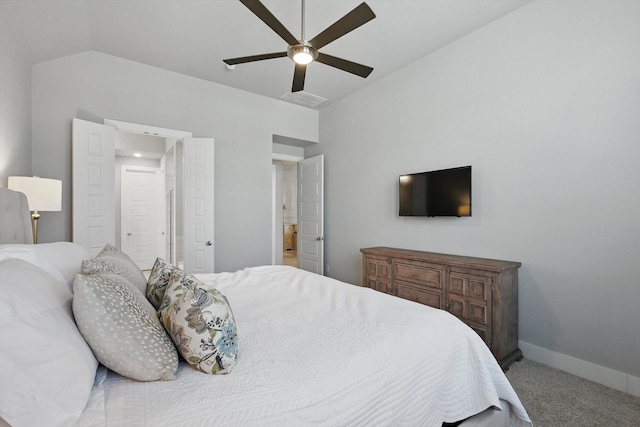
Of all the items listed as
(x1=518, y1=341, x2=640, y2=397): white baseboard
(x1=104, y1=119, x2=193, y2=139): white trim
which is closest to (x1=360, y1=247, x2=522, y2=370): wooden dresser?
(x1=518, y1=341, x2=640, y2=397): white baseboard

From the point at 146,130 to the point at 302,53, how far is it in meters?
2.45

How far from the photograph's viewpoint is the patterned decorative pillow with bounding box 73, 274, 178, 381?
2.87ft

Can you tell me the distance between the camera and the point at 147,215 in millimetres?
6355

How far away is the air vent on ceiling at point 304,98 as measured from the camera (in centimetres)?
415

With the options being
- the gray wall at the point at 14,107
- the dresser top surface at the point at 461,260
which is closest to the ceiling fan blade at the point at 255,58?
the gray wall at the point at 14,107

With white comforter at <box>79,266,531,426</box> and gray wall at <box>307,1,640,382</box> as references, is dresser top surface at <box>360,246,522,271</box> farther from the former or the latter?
white comforter at <box>79,266,531,426</box>

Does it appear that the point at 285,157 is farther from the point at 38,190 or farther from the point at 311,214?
the point at 38,190

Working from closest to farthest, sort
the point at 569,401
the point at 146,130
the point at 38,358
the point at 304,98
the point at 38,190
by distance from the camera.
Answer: the point at 38,358 → the point at 569,401 → the point at 38,190 → the point at 146,130 → the point at 304,98

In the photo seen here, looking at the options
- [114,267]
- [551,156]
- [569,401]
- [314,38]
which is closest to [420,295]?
[569,401]

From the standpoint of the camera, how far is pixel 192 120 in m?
3.89

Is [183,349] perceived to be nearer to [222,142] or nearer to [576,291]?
[576,291]

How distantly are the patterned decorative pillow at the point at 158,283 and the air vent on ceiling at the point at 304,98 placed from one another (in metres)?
3.24

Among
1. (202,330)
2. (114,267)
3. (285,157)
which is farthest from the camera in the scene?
(285,157)

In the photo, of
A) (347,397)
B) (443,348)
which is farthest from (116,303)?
(443,348)
